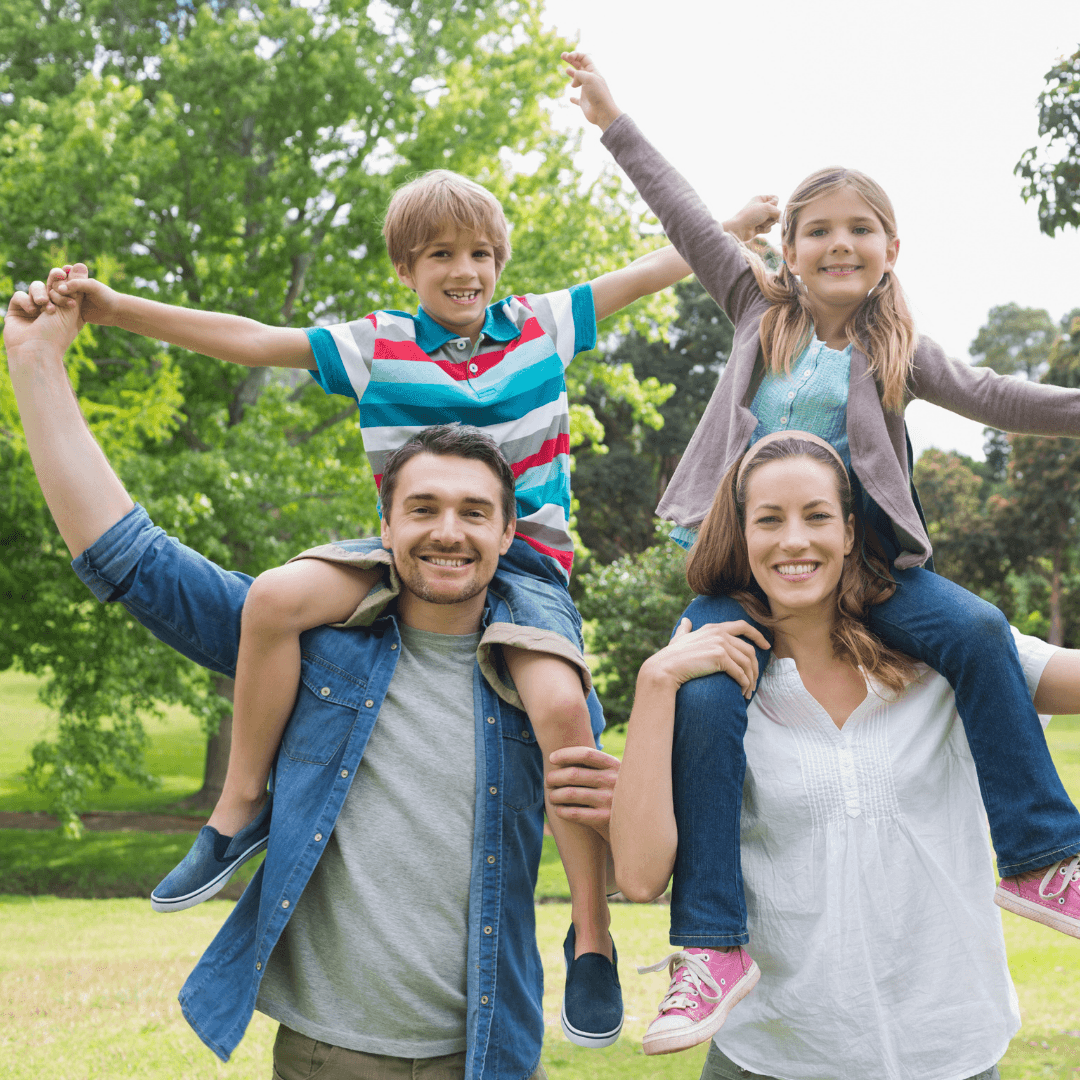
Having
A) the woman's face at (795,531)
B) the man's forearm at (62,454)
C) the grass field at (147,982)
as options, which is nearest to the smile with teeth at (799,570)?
the woman's face at (795,531)

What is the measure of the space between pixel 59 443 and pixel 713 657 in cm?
151

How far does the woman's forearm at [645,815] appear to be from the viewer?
2053 millimetres

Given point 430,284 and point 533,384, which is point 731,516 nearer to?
point 533,384

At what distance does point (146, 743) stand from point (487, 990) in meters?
10.2

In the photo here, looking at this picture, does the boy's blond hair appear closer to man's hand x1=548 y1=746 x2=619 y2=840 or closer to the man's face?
the man's face

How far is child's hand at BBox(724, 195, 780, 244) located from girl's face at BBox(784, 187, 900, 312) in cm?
33

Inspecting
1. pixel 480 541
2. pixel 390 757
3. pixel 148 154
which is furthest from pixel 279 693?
pixel 148 154

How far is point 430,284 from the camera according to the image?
2.79 meters

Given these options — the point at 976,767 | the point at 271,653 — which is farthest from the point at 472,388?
the point at 976,767

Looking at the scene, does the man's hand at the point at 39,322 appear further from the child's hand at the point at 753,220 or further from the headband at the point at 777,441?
the child's hand at the point at 753,220

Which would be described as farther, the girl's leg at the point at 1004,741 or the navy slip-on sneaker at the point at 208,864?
the navy slip-on sneaker at the point at 208,864

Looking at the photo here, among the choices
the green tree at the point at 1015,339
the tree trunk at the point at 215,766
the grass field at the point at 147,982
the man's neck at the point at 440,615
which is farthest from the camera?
the green tree at the point at 1015,339

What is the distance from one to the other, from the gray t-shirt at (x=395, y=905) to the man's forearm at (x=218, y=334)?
93cm

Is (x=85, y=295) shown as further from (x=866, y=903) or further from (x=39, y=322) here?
(x=866, y=903)
